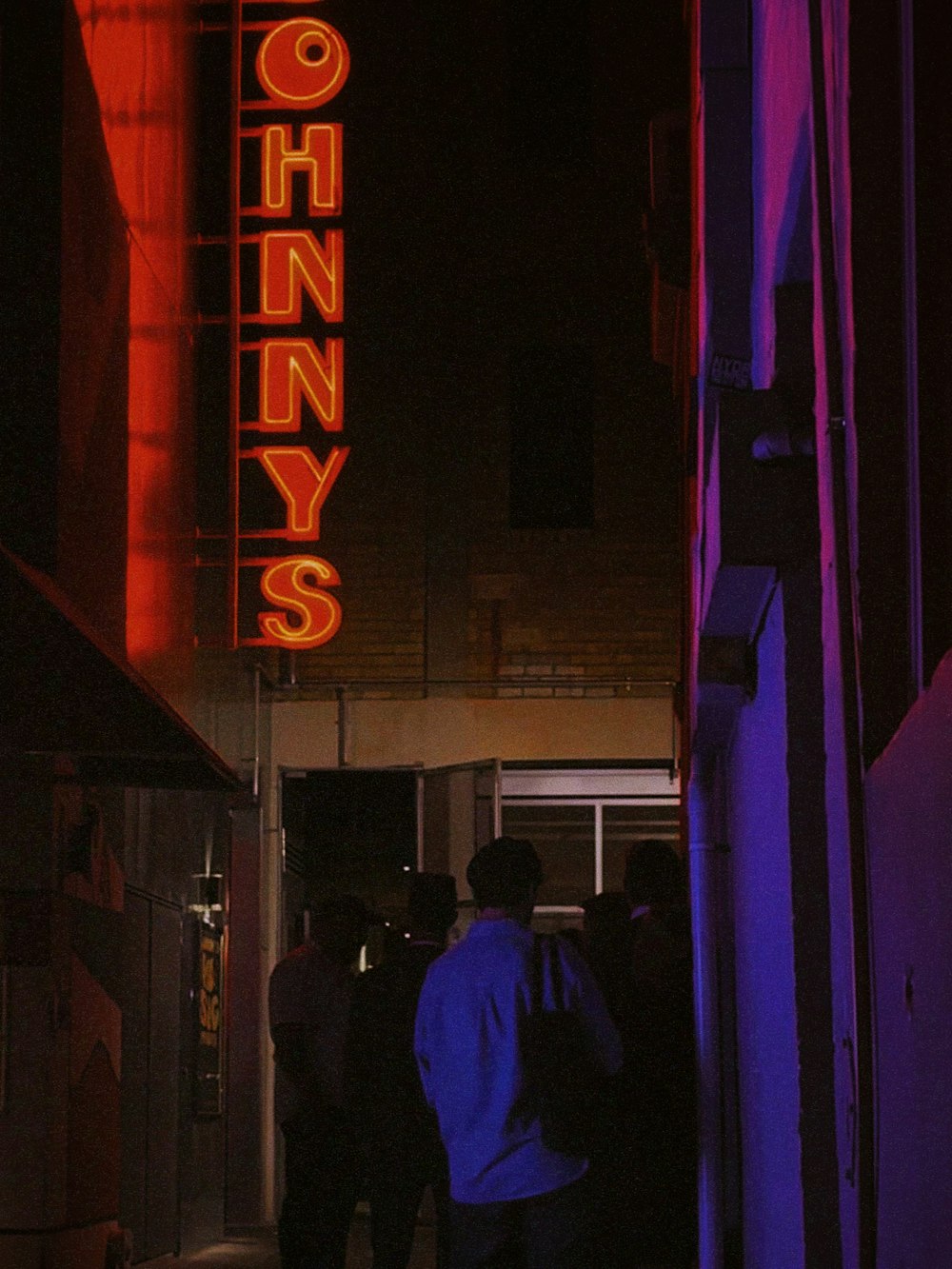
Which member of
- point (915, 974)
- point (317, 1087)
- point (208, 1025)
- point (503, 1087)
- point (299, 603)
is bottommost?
point (208, 1025)

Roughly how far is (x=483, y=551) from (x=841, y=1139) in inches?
505

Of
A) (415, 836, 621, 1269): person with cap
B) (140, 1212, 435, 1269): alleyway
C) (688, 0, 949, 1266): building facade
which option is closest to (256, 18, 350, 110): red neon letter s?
(688, 0, 949, 1266): building facade

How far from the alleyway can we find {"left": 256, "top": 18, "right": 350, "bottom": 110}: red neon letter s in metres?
7.89

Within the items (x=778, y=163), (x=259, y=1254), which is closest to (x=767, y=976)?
(x=778, y=163)

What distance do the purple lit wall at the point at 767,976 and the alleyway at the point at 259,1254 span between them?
17.7 ft

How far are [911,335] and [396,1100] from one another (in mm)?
5537

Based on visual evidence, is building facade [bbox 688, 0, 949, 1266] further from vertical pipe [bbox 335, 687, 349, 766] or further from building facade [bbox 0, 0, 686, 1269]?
vertical pipe [bbox 335, 687, 349, 766]

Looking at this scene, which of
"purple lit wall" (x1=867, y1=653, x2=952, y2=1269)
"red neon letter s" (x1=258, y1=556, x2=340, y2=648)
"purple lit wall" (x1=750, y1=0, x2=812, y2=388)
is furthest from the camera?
"red neon letter s" (x1=258, y1=556, x2=340, y2=648)

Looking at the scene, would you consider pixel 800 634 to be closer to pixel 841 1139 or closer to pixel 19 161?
pixel 841 1139

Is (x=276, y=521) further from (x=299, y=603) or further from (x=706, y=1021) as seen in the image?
(x=706, y=1021)

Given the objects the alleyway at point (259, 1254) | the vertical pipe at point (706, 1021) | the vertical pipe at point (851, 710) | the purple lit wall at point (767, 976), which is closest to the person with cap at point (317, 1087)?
the vertical pipe at point (706, 1021)

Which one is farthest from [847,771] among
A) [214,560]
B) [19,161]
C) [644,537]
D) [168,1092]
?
[644,537]

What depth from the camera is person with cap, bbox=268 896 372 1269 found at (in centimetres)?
792

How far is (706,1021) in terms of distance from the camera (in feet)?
25.2
